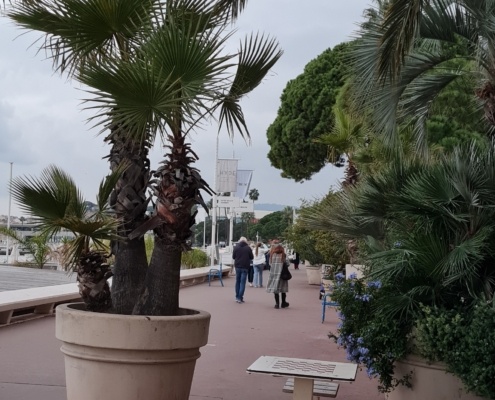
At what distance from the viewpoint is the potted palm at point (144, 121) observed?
5379 mm

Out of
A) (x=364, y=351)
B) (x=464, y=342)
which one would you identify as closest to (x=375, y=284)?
(x=364, y=351)

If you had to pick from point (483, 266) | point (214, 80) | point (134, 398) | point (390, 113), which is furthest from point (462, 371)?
point (390, 113)

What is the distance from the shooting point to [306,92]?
33.8m

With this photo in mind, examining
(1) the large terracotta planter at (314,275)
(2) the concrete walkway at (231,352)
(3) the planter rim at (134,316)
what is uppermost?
(3) the planter rim at (134,316)

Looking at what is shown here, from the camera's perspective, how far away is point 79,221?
5.59 meters

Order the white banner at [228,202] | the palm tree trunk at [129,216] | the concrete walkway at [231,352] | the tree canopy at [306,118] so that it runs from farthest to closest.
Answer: the white banner at [228,202], the tree canopy at [306,118], the concrete walkway at [231,352], the palm tree trunk at [129,216]

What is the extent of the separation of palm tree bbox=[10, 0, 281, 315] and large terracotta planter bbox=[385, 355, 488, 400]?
194 cm

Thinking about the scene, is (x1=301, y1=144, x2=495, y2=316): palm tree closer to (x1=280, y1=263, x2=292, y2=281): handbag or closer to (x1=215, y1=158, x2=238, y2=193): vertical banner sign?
(x1=280, y1=263, x2=292, y2=281): handbag

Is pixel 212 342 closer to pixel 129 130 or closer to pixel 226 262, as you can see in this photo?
pixel 129 130

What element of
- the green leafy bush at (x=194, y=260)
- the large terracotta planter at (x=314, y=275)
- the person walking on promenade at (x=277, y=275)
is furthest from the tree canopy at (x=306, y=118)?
the person walking on promenade at (x=277, y=275)

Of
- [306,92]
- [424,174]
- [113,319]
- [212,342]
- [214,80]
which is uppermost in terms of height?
[306,92]

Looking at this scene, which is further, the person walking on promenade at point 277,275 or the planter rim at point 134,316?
the person walking on promenade at point 277,275

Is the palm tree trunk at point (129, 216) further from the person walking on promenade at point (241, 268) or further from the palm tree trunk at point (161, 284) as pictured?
the person walking on promenade at point (241, 268)

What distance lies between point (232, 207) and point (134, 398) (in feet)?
96.6
